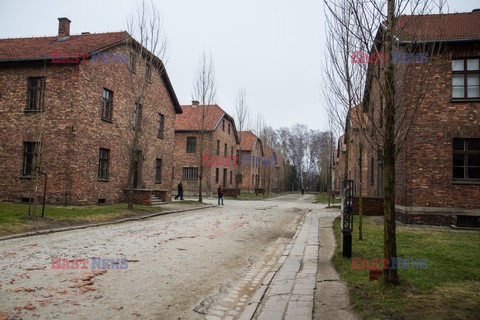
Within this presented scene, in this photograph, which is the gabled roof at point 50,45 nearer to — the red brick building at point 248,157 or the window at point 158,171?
the window at point 158,171

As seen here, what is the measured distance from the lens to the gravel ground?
15.0 feet

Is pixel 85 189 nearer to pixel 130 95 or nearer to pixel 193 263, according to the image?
pixel 130 95

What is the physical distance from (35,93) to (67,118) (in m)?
2.48

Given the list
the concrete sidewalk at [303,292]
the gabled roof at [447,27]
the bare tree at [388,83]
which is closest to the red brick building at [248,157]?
the gabled roof at [447,27]

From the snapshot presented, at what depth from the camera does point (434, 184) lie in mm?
13242

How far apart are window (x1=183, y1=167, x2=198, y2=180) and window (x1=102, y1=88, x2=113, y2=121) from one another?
19.6 metres

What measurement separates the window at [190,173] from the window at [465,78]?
2854 centimetres

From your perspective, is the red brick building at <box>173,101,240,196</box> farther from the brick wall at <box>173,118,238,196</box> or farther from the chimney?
the chimney

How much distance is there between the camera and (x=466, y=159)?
1316 centimetres

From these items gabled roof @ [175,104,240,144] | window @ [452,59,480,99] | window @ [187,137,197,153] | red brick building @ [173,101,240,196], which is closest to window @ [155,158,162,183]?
red brick building @ [173,101,240,196]

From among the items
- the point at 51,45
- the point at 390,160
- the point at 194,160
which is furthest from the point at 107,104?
the point at 194,160

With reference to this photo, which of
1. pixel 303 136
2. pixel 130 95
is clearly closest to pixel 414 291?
pixel 130 95

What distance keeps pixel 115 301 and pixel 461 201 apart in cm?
1275

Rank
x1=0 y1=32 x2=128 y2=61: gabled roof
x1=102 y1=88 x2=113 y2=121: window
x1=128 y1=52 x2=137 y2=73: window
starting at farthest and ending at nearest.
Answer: x1=102 y1=88 x2=113 y2=121: window → x1=128 y1=52 x2=137 y2=73: window → x1=0 y1=32 x2=128 y2=61: gabled roof
